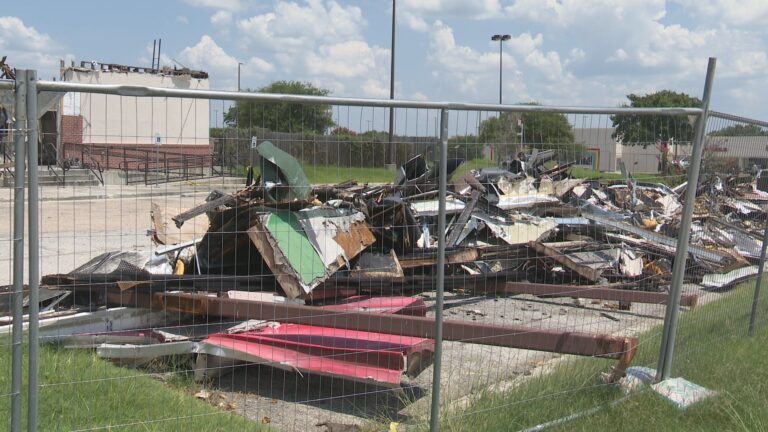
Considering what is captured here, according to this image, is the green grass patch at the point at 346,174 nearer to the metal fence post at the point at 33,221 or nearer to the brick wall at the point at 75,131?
the brick wall at the point at 75,131

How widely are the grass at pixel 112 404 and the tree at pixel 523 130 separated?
224cm

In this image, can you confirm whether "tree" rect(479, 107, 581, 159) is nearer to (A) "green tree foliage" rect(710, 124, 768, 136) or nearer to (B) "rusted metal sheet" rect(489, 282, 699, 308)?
(A) "green tree foliage" rect(710, 124, 768, 136)

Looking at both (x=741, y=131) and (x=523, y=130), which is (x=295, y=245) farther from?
(x=741, y=131)

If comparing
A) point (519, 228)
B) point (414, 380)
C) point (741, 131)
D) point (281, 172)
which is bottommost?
point (414, 380)

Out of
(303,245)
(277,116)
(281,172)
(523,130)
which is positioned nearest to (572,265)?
(303,245)

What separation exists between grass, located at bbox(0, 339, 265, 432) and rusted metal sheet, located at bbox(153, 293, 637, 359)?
933 mm

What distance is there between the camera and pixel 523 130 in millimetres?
4195

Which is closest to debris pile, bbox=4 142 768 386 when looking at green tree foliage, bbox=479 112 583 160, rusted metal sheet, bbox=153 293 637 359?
rusted metal sheet, bbox=153 293 637 359

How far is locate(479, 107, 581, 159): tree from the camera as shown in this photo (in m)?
4.05

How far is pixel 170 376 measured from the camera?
5.06 m

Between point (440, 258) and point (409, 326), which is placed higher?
point (440, 258)

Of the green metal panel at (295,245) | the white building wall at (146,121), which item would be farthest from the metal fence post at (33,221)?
the green metal panel at (295,245)

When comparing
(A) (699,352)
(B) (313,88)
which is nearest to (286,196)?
(A) (699,352)

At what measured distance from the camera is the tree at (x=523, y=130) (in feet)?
13.3
